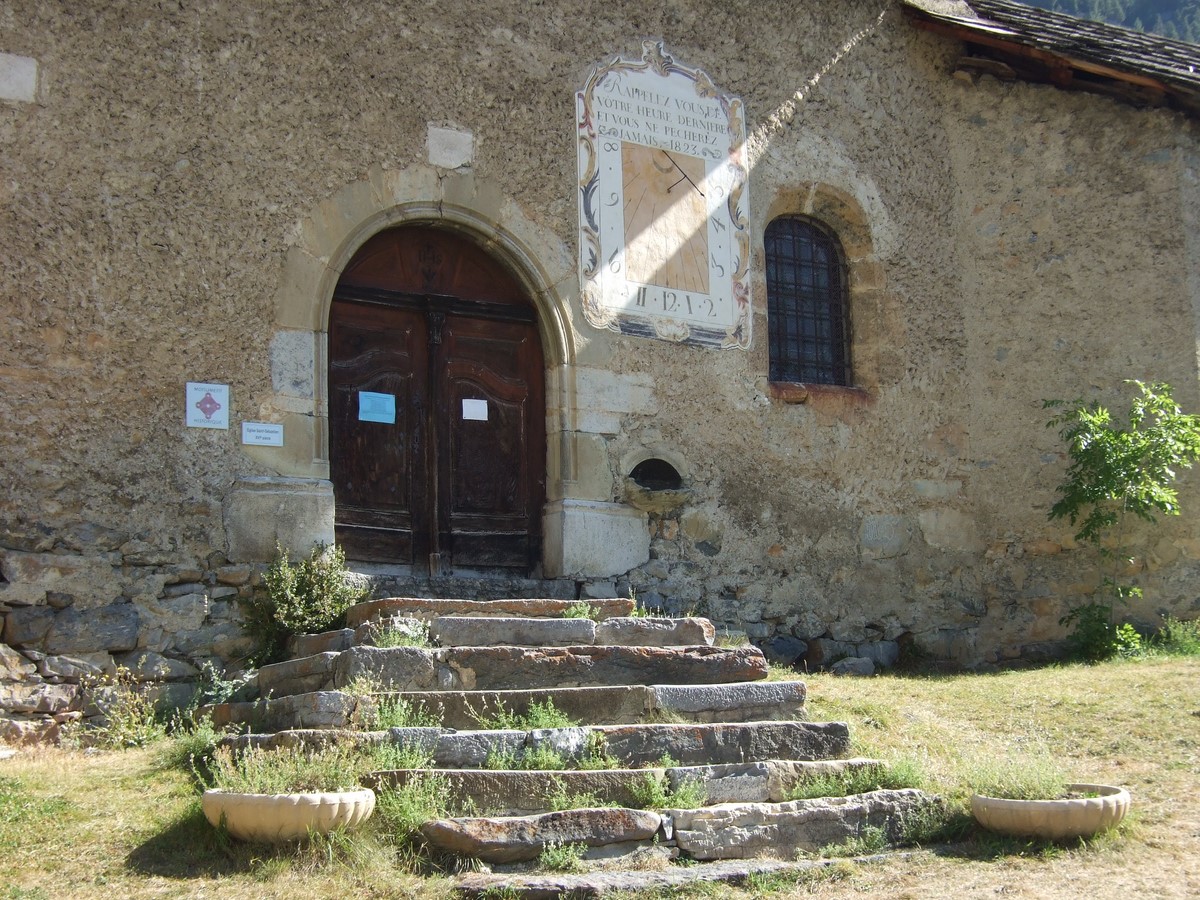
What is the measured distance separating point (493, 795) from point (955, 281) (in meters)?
6.48

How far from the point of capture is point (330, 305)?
8258mm

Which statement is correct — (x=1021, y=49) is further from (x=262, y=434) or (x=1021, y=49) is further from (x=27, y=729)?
(x=27, y=729)

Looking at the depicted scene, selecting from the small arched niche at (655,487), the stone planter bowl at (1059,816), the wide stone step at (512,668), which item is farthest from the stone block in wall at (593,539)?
the stone planter bowl at (1059,816)

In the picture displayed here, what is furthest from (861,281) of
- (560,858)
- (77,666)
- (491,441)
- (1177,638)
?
(560,858)

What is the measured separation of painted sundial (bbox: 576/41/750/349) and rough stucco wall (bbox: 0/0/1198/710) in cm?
15

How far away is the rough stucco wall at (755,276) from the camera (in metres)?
7.41

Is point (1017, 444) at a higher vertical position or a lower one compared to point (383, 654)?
higher

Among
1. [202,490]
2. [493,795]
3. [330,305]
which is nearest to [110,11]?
[330,305]

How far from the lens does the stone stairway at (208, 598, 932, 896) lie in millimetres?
5121

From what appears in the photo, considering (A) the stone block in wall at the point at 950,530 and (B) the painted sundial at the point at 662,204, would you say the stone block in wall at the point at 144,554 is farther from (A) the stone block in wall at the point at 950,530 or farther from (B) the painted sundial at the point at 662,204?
(A) the stone block in wall at the point at 950,530

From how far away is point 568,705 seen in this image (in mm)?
5859

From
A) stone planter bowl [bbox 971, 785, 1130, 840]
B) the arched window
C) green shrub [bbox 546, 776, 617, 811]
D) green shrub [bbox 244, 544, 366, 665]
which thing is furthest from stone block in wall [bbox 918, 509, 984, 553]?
green shrub [bbox 546, 776, 617, 811]

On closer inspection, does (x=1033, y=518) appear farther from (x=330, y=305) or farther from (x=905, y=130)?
(x=330, y=305)

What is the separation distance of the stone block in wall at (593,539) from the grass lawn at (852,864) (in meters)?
1.94
